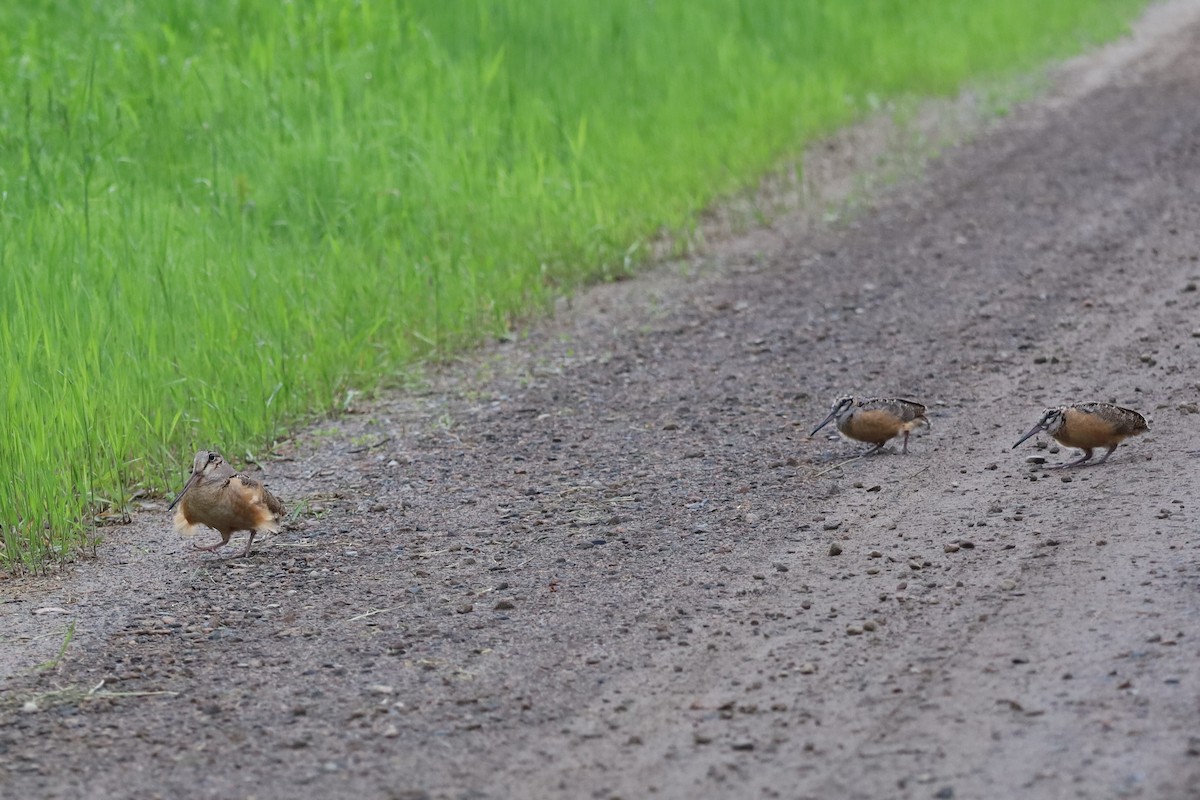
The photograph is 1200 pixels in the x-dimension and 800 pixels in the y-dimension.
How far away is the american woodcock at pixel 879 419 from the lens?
6.44m

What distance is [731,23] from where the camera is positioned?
46.0 ft

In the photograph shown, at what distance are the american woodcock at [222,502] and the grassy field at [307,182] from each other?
1.71 ft

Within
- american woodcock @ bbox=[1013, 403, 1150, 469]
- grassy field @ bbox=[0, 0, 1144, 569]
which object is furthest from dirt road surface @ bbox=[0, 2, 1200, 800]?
grassy field @ bbox=[0, 0, 1144, 569]

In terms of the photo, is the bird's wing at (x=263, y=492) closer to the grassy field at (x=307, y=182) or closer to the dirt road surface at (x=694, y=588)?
the dirt road surface at (x=694, y=588)

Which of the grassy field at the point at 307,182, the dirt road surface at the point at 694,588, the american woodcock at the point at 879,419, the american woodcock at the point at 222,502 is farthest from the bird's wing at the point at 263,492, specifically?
A: the american woodcock at the point at 879,419

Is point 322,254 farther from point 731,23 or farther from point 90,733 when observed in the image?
point 731,23

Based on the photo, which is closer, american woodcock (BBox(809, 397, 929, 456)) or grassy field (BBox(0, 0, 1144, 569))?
american woodcock (BBox(809, 397, 929, 456))

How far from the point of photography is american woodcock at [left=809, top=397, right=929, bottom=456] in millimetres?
6438

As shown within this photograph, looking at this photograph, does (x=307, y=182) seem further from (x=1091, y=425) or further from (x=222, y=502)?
(x=1091, y=425)

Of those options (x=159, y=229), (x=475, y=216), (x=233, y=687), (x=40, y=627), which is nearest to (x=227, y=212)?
(x=159, y=229)

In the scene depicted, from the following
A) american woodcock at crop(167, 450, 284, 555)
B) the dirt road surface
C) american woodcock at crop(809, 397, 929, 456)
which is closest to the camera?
the dirt road surface

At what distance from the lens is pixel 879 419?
21.1 ft

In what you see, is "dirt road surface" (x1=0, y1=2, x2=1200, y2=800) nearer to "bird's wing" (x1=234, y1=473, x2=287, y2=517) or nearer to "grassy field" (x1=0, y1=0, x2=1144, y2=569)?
"bird's wing" (x1=234, y1=473, x2=287, y2=517)

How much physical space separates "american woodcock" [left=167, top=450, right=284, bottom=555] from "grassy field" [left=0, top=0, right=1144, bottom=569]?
520 mm
